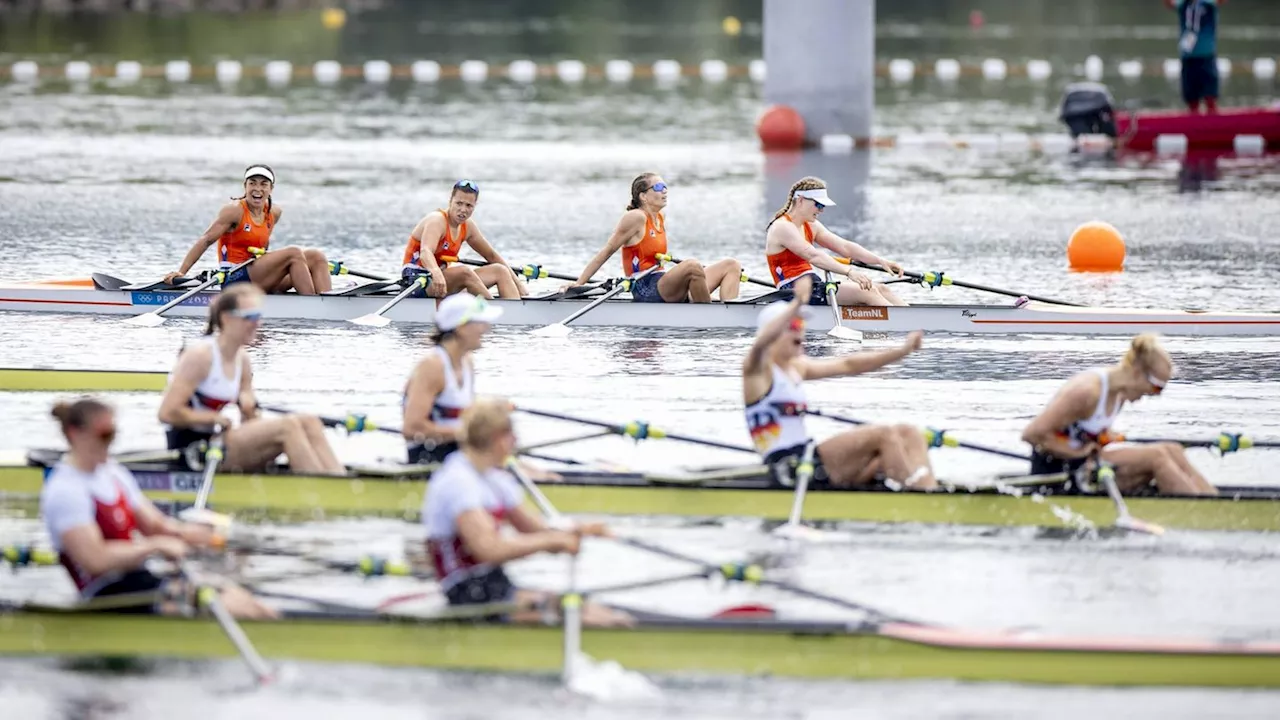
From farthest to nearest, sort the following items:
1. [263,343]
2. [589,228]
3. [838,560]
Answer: [589,228] < [263,343] < [838,560]

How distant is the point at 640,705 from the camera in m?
7.26

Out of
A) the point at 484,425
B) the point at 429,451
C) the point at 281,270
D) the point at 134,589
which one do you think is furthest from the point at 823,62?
the point at 134,589

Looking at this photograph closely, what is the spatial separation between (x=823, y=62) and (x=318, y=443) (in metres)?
17.3

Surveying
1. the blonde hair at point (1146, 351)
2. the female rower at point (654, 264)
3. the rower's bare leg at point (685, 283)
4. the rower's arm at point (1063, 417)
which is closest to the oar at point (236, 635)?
the rower's arm at point (1063, 417)

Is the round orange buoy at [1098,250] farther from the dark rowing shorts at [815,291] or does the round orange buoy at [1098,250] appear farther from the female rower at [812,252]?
the dark rowing shorts at [815,291]

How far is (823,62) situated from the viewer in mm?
25828

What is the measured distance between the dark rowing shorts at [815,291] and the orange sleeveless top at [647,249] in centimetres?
91

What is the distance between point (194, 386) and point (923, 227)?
12.7 m

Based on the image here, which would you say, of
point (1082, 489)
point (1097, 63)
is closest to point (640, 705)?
point (1082, 489)

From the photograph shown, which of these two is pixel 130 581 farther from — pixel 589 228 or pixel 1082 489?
pixel 589 228

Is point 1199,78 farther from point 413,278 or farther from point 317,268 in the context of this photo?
point 317,268

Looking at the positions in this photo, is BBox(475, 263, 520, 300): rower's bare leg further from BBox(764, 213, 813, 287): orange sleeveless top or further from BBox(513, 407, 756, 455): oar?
BBox(513, 407, 756, 455): oar

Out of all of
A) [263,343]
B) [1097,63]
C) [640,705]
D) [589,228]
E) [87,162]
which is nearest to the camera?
[640,705]

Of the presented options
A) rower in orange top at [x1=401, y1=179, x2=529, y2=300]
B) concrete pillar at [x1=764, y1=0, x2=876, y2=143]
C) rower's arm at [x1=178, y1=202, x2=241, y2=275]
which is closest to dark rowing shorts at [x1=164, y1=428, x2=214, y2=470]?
rower's arm at [x1=178, y1=202, x2=241, y2=275]
